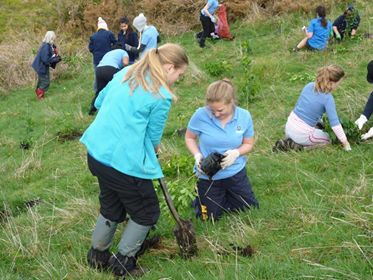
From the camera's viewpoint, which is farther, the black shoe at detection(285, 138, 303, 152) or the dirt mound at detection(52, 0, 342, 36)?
the dirt mound at detection(52, 0, 342, 36)

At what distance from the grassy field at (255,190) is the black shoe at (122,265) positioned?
0.47ft

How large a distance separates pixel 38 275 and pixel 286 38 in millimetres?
9809

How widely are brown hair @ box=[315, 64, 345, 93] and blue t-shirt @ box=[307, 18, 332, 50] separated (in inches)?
208

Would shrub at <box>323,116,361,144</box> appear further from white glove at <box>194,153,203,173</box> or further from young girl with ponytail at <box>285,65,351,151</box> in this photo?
white glove at <box>194,153,203,173</box>

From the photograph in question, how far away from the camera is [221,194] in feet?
15.4

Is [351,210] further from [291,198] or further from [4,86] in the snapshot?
[4,86]

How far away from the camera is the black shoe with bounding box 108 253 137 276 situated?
153 inches

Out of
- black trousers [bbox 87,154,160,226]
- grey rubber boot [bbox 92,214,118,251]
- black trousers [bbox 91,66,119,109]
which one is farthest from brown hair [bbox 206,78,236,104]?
black trousers [bbox 91,66,119,109]

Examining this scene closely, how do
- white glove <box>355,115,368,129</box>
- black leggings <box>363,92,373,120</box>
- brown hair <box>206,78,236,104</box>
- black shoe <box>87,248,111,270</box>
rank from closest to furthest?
black shoe <box>87,248,111,270</box> < brown hair <box>206,78,236,104</box> < white glove <box>355,115,368,129</box> < black leggings <box>363,92,373,120</box>

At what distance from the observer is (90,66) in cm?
1526

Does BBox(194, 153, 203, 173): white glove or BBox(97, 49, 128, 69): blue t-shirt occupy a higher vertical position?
BBox(194, 153, 203, 173): white glove

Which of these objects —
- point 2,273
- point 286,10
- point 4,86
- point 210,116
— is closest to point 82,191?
point 2,273

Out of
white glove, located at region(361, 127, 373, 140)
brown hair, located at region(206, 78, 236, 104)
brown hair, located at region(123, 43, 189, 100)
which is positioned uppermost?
brown hair, located at region(123, 43, 189, 100)

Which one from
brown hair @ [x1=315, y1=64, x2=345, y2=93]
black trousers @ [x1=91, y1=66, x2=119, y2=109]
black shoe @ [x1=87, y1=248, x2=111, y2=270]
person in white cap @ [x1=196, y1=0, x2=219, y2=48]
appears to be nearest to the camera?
black shoe @ [x1=87, y1=248, x2=111, y2=270]
